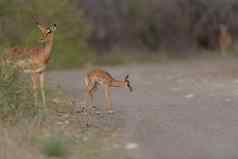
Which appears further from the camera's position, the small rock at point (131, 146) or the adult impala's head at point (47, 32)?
the adult impala's head at point (47, 32)

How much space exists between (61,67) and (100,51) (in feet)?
16.3

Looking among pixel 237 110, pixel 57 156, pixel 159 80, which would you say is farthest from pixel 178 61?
pixel 57 156

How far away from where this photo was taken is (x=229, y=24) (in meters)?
29.2

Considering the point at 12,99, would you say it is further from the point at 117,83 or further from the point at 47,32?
the point at 117,83

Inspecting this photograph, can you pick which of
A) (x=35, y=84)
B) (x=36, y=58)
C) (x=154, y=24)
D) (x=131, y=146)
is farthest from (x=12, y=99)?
(x=154, y=24)

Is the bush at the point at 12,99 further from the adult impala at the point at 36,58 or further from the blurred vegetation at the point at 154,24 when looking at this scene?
the blurred vegetation at the point at 154,24

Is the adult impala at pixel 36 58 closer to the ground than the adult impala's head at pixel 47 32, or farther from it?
closer to the ground

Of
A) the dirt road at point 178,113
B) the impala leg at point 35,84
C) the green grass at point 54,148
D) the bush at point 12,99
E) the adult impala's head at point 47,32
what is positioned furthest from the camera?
the adult impala's head at point 47,32

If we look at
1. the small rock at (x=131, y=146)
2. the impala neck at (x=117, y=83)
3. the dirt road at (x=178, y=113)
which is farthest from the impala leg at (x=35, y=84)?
the small rock at (x=131, y=146)

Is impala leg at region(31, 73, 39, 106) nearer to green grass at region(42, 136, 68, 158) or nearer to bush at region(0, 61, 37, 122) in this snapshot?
bush at region(0, 61, 37, 122)

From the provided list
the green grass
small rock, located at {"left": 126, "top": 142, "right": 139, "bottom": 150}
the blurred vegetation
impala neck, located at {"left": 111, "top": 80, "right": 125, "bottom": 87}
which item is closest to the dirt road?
small rock, located at {"left": 126, "top": 142, "right": 139, "bottom": 150}

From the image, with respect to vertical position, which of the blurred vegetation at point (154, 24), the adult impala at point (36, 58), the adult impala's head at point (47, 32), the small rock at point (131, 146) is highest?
the blurred vegetation at point (154, 24)

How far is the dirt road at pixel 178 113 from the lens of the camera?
9.93 meters

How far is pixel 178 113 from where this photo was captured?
1250cm
